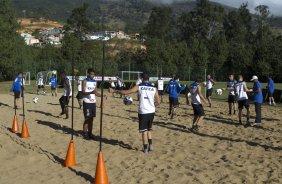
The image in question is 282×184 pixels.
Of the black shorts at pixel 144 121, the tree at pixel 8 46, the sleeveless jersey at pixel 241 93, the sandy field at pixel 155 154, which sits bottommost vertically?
the sandy field at pixel 155 154

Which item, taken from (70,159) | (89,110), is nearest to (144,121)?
(70,159)

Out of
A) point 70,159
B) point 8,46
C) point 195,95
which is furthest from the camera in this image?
point 8,46

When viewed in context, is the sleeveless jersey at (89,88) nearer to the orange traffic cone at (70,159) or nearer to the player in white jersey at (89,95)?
the player in white jersey at (89,95)

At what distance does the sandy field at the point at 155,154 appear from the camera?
7625mm

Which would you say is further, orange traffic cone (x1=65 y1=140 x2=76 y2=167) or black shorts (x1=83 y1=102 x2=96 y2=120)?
black shorts (x1=83 y1=102 x2=96 y2=120)

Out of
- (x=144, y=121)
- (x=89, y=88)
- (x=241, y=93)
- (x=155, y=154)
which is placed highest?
(x=89, y=88)

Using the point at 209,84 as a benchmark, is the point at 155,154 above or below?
below

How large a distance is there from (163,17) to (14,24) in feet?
158

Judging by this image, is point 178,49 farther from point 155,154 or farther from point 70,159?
point 70,159

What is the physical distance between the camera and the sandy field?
762 centimetres

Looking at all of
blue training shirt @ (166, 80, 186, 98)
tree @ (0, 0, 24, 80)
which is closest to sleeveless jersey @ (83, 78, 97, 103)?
blue training shirt @ (166, 80, 186, 98)

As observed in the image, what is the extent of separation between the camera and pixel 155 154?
372 inches

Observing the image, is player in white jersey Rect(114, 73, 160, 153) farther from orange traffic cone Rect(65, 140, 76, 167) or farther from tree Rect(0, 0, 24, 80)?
tree Rect(0, 0, 24, 80)

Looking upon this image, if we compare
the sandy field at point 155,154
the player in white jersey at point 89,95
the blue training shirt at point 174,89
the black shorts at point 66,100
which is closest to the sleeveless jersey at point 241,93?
the sandy field at point 155,154
